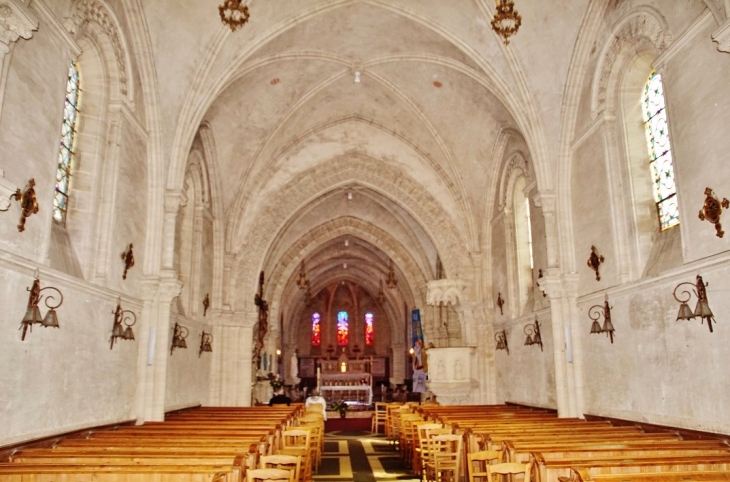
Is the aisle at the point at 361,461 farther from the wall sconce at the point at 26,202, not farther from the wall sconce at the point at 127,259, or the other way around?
the wall sconce at the point at 26,202

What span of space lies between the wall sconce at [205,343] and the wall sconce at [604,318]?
1060cm

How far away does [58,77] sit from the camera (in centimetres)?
902

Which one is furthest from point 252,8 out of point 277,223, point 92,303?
point 277,223

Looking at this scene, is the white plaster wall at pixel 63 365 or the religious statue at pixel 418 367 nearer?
the white plaster wall at pixel 63 365

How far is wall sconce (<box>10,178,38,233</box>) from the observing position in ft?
25.6

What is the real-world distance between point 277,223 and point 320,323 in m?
27.8

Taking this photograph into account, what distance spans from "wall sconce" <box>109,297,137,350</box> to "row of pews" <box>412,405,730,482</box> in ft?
20.2

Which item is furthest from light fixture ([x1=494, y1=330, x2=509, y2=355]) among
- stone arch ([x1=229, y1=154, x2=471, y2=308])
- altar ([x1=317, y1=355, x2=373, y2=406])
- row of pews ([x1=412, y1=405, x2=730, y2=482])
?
altar ([x1=317, y1=355, x2=373, y2=406])

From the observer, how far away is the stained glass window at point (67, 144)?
10.2 metres

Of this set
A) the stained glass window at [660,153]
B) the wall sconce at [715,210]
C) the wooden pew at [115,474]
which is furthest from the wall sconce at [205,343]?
the wall sconce at [715,210]

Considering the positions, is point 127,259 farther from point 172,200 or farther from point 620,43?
point 620,43

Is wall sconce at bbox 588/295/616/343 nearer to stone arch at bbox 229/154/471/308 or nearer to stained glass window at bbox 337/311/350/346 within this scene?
stone arch at bbox 229/154/471/308

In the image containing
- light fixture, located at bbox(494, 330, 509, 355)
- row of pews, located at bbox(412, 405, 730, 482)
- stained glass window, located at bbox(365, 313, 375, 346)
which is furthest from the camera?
stained glass window, located at bbox(365, 313, 375, 346)

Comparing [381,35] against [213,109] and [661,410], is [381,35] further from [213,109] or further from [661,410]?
[661,410]
